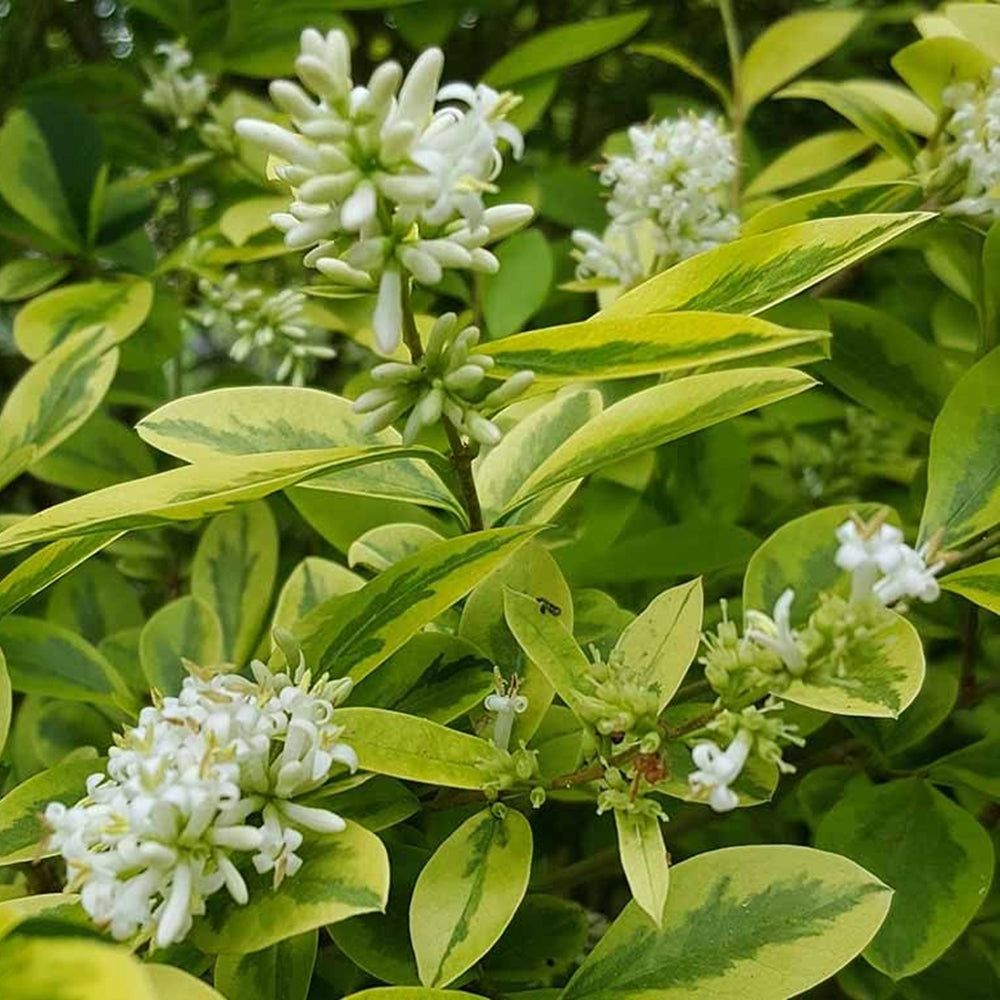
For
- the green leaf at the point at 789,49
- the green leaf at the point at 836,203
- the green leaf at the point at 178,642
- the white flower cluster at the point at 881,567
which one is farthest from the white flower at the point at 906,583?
the green leaf at the point at 789,49

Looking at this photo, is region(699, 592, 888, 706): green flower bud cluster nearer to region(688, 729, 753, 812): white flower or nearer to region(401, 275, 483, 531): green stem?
region(688, 729, 753, 812): white flower

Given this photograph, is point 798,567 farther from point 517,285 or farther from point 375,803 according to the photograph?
point 517,285

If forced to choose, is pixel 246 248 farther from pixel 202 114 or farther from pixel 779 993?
pixel 779 993

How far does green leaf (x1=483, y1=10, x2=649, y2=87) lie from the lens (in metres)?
1.09

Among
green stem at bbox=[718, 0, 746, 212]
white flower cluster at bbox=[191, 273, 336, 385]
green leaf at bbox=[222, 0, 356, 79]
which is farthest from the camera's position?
green leaf at bbox=[222, 0, 356, 79]

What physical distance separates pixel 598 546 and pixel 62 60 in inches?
44.6

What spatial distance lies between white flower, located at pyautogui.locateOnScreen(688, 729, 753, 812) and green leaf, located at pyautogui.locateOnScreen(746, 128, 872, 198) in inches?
26.1

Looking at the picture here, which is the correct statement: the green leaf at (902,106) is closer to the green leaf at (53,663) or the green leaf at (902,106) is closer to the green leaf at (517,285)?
the green leaf at (517,285)

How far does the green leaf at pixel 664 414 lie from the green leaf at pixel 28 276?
2.06ft

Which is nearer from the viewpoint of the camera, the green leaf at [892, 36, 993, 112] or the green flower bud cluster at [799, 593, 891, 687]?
the green flower bud cluster at [799, 593, 891, 687]

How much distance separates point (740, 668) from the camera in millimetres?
480

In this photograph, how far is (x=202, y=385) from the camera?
1320mm

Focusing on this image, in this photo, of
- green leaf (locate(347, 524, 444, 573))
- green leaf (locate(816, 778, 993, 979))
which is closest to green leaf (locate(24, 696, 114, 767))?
green leaf (locate(347, 524, 444, 573))

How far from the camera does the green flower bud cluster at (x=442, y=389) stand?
0.51m
